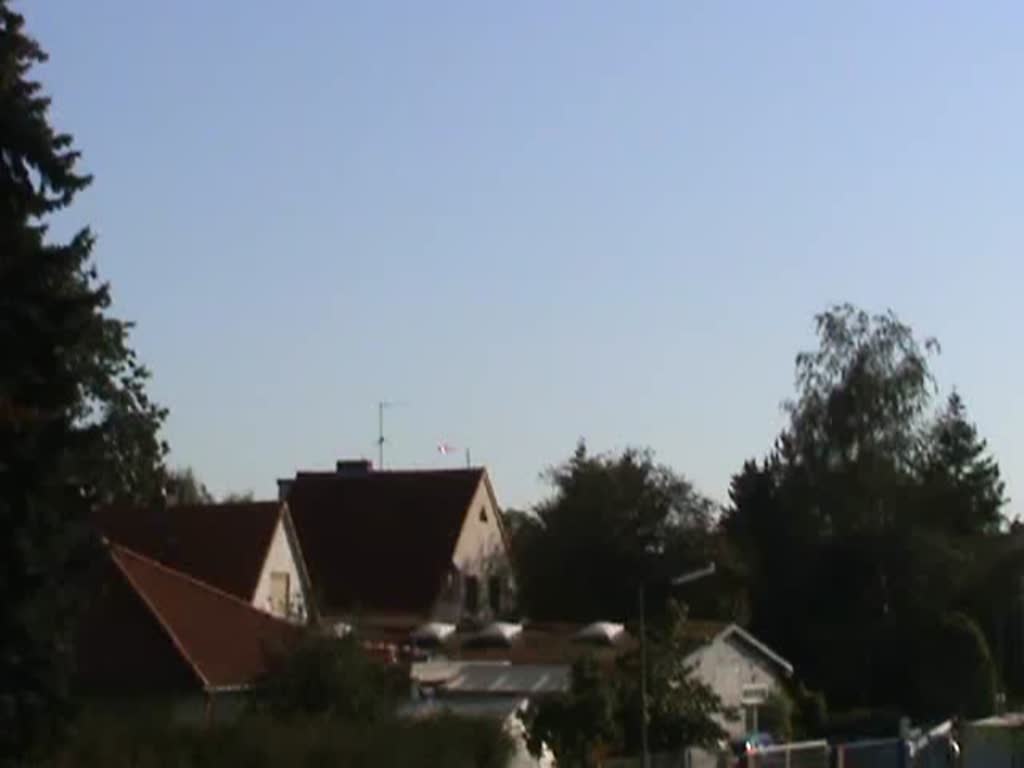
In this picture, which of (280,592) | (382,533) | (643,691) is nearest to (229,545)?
(280,592)

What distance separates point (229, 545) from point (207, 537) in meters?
0.77

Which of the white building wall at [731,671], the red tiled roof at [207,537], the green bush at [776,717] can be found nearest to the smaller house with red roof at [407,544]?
the red tiled roof at [207,537]

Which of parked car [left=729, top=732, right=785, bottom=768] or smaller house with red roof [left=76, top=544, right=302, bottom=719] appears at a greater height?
smaller house with red roof [left=76, top=544, right=302, bottom=719]

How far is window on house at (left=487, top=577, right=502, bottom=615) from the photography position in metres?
70.2

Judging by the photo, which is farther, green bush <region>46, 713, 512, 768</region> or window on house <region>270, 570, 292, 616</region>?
window on house <region>270, 570, 292, 616</region>

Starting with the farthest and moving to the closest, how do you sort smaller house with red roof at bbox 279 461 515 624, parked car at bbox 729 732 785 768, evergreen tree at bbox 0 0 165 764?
smaller house with red roof at bbox 279 461 515 624
parked car at bbox 729 732 785 768
evergreen tree at bbox 0 0 165 764

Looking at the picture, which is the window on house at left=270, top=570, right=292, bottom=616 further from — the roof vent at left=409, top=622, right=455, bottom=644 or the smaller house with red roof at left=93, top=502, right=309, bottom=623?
the roof vent at left=409, top=622, right=455, bottom=644

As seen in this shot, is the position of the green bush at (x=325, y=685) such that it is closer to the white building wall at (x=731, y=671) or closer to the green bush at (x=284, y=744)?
the green bush at (x=284, y=744)

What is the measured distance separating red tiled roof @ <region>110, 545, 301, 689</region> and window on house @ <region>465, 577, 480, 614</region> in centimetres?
2034

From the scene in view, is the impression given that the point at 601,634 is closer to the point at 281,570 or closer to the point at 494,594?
the point at 281,570

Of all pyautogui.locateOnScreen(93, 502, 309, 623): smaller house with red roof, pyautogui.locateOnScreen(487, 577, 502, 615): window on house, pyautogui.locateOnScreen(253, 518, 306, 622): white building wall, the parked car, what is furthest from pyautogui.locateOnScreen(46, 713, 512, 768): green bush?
pyautogui.locateOnScreen(487, 577, 502, 615): window on house

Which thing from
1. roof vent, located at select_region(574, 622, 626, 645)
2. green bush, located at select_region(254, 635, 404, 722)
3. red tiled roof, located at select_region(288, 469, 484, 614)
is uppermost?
red tiled roof, located at select_region(288, 469, 484, 614)

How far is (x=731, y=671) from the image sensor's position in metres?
58.8

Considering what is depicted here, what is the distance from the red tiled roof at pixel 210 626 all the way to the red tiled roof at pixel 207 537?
7.07m
